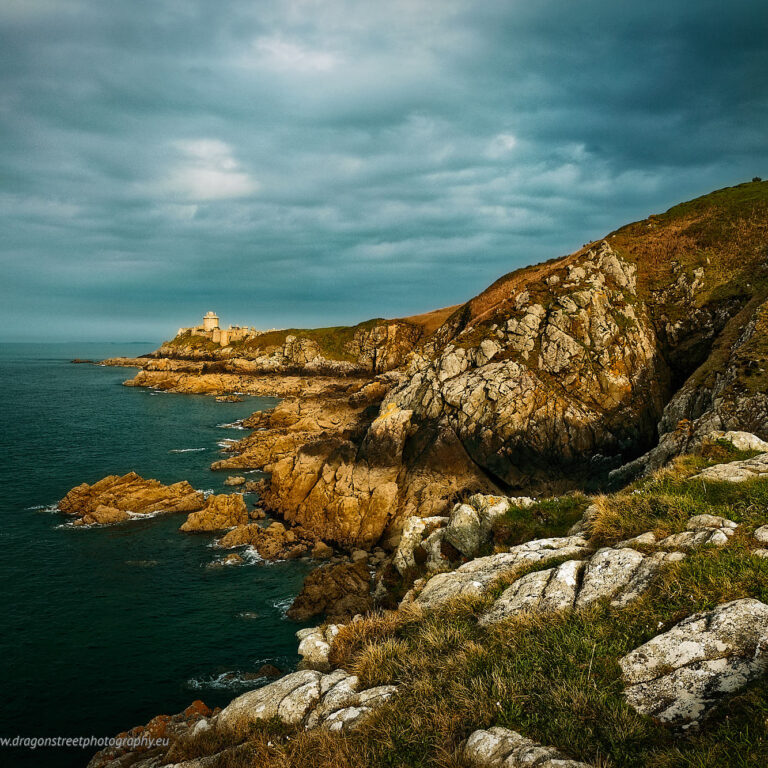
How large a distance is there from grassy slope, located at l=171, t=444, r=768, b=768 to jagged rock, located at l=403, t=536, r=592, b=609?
1.14 m

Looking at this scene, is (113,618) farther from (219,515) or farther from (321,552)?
(321,552)

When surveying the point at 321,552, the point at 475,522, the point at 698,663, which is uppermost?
the point at 698,663

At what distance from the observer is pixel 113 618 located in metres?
24.0

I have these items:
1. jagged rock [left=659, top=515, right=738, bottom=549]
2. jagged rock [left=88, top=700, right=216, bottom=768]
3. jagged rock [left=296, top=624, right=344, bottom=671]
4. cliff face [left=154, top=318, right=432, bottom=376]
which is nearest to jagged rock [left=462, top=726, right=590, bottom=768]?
jagged rock [left=659, top=515, right=738, bottom=549]

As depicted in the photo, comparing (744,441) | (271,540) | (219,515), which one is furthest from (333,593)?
(744,441)

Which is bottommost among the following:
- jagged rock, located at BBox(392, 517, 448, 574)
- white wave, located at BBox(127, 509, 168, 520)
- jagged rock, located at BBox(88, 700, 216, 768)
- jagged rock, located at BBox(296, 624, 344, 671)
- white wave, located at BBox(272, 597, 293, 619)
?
white wave, located at BBox(272, 597, 293, 619)

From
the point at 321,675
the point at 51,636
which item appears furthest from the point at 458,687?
the point at 51,636

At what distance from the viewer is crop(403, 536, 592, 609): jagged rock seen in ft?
35.4

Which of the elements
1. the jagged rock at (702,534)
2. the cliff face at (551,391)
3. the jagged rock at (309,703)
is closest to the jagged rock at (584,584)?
the jagged rock at (702,534)

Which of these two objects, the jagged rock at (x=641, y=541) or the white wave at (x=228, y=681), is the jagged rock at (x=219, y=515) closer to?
the white wave at (x=228, y=681)

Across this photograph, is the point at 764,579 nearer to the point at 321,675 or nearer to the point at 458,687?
the point at 458,687

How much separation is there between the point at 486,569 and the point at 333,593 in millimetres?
16159

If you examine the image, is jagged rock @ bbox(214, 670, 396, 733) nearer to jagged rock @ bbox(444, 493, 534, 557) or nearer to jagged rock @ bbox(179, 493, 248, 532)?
jagged rock @ bbox(444, 493, 534, 557)

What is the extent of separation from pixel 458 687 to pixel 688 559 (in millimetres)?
4743
